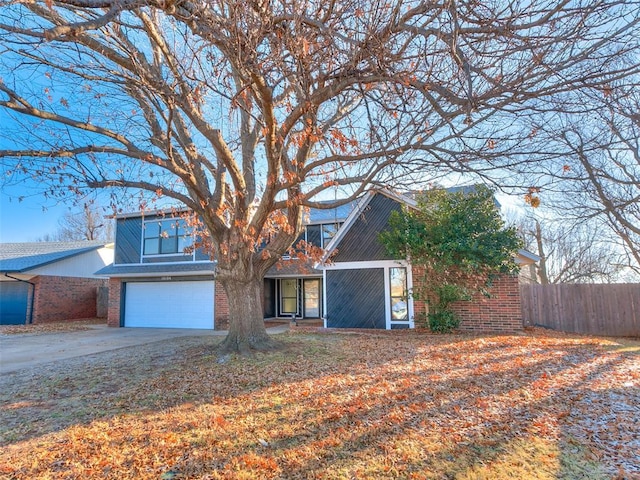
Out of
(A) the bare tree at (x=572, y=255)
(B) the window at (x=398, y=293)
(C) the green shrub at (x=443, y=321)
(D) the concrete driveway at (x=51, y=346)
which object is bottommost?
(D) the concrete driveway at (x=51, y=346)

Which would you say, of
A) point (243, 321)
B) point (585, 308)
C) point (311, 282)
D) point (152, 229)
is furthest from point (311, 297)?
point (585, 308)

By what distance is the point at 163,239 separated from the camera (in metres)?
17.1

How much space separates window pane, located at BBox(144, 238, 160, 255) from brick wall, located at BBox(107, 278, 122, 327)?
2225 millimetres

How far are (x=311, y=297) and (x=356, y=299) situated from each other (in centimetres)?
515

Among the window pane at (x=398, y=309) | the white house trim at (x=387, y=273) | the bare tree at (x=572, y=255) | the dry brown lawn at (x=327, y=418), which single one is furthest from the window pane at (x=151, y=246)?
the bare tree at (x=572, y=255)

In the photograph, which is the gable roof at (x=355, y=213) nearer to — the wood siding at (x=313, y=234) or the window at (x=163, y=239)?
the wood siding at (x=313, y=234)

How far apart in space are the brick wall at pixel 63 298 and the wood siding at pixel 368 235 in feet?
52.0

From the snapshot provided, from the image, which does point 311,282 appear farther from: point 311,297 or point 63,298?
point 63,298

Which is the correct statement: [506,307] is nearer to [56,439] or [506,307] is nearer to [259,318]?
[259,318]

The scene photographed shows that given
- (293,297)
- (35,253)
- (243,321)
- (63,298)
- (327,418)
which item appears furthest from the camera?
(35,253)

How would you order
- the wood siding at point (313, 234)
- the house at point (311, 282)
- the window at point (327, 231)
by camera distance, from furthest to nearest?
the wood siding at point (313, 234), the window at point (327, 231), the house at point (311, 282)

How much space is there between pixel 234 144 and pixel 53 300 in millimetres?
17155

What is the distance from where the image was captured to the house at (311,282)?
39.4 feet

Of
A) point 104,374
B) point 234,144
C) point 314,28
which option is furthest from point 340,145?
point 104,374
